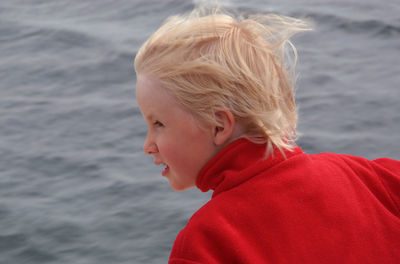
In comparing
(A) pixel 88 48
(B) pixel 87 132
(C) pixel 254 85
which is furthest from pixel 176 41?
(A) pixel 88 48

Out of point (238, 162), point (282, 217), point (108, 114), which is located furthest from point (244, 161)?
point (108, 114)

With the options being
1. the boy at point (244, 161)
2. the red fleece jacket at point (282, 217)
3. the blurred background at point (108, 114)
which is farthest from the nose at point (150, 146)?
the blurred background at point (108, 114)

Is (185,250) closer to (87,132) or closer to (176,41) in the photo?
(176,41)

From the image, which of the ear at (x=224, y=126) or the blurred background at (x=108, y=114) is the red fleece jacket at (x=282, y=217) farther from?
the blurred background at (x=108, y=114)

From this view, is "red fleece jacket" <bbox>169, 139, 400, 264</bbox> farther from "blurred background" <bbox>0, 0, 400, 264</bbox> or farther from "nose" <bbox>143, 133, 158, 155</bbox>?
"blurred background" <bbox>0, 0, 400, 264</bbox>

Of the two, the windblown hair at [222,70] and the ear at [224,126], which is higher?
the windblown hair at [222,70]

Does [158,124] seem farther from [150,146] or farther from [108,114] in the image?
[108,114]

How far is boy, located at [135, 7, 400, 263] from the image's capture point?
118 cm

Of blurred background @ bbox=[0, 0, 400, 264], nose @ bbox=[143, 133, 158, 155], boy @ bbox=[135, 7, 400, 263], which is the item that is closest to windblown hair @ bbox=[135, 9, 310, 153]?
boy @ bbox=[135, 7, 400, 263]

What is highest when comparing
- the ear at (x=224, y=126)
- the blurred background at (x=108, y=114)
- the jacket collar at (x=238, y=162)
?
the blurred background at (x=108, y=114)

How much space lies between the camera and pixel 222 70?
1223 mm

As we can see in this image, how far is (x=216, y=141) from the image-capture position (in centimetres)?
126

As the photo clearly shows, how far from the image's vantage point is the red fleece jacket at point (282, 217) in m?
1.16

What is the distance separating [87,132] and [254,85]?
195 centimetres
